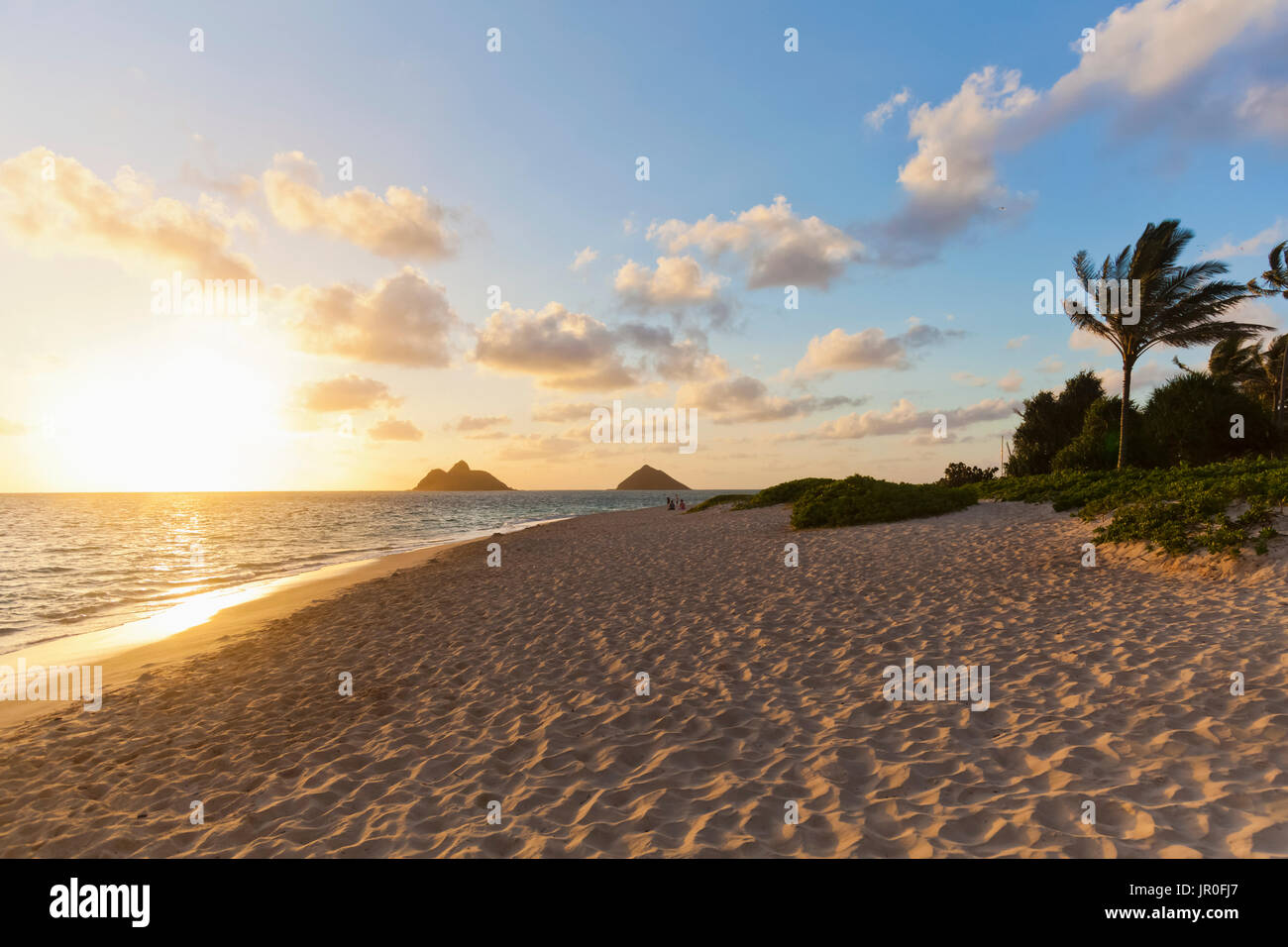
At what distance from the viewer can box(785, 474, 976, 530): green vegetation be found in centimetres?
2350

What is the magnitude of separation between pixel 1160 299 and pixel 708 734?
1276 inches

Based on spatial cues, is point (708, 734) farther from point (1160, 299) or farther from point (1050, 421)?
point (1050, 421)

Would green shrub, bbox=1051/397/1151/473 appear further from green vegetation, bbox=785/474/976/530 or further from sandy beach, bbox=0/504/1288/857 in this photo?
sandy beach, bbox=0/504/1288/857

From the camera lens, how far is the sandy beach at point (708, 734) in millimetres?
4344

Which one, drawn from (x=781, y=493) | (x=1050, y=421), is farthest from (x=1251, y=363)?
(x=781, y=493)

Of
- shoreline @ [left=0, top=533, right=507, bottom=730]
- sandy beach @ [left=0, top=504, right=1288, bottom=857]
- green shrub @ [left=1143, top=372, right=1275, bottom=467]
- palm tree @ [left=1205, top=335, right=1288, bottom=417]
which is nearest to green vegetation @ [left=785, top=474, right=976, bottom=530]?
sandy beach @ [left=0, top=504, right=1288, bottom=857]

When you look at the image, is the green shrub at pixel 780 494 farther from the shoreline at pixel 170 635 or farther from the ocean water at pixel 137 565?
the shoreline at pixel 170 635

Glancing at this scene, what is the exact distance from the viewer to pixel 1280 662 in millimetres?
6766
